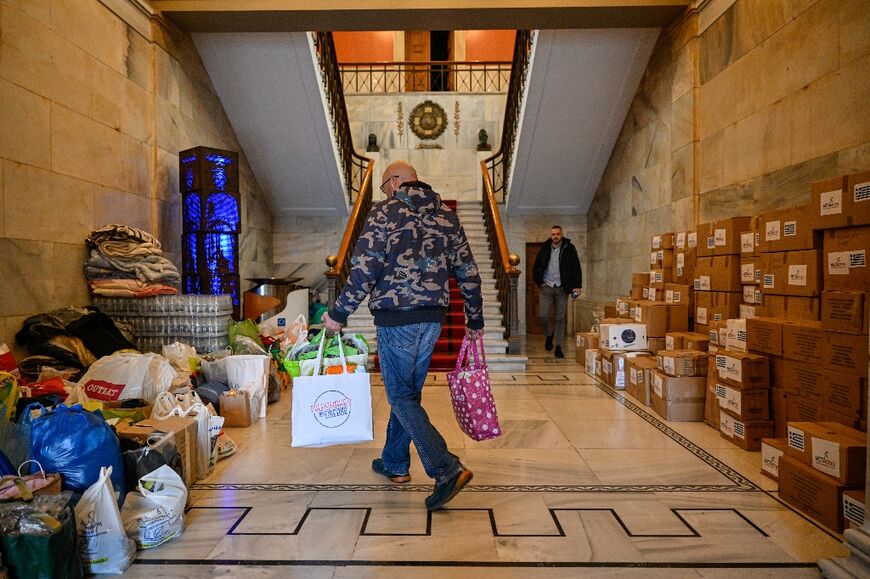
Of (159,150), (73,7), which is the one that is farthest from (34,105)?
(159,150)

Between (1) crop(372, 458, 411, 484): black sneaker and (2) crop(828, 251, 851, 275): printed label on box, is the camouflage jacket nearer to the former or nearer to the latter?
(1) crop(372, 458, 411, 484): black sneaker

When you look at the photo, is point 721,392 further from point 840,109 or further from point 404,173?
point 404,173

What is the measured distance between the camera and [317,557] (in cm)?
203

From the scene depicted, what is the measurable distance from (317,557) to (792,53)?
171 inches

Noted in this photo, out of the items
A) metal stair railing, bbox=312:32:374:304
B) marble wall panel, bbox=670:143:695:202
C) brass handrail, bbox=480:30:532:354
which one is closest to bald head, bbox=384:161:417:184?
metal stair railing, bbox=312:32:374:304

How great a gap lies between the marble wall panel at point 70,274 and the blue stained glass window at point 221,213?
1.26m

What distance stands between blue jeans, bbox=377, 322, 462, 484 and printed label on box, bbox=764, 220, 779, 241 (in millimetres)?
2070

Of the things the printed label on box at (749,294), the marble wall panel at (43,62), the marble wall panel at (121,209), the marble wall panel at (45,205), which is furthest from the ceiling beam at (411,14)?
the printed label on box at (749,294)

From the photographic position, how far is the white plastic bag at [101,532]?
74.2 inches

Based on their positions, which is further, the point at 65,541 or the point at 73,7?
the point at 73,7

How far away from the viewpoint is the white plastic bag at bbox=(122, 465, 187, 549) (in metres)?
2.07

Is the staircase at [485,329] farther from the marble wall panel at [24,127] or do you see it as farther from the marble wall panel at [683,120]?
the marble wall panel at [24,127]

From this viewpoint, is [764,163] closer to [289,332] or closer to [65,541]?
[289,332]

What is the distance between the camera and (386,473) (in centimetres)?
281
